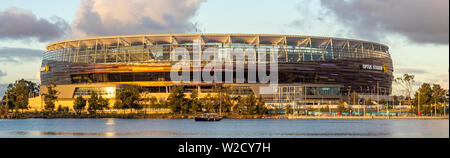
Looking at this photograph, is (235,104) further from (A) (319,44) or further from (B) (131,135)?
(B) (131,135)

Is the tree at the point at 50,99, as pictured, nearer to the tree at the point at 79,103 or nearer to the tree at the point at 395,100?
the tree at the point at 79,103

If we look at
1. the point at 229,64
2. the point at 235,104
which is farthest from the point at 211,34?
the point at 235,104

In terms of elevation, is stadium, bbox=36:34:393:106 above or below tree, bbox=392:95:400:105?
above

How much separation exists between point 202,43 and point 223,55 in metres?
6.12

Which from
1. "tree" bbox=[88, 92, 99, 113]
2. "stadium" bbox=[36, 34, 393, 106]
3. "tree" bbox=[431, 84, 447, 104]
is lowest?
"tree" bbox=[88, 92, 99, 113]

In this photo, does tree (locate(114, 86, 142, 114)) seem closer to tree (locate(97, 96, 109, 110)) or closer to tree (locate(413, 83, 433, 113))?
tree (locate(97, 96, 109, 110))

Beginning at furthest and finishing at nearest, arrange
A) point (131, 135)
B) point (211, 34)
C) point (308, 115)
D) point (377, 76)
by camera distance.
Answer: point (377, 76) → point (211, 34) → point (308, 115) → point (131, 135)

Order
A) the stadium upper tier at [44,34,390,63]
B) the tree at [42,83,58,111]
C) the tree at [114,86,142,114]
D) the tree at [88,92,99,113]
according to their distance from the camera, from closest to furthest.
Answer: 1. the tree at [114,86,142,114]
2. the tree at [88,92,99,113]
3. the tree at [42,83,58,111]
4. the stadium upper tier at [44,34,390,63]

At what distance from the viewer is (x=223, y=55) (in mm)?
155125

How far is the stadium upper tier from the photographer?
156250mm

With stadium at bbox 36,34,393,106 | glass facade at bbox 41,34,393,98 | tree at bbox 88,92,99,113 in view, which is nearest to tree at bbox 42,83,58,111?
stadium at bbox 36,34,393,106

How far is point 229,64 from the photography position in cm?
15375

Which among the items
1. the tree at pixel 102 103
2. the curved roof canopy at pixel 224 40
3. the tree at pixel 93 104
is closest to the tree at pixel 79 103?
the tree at pixel 102 103
